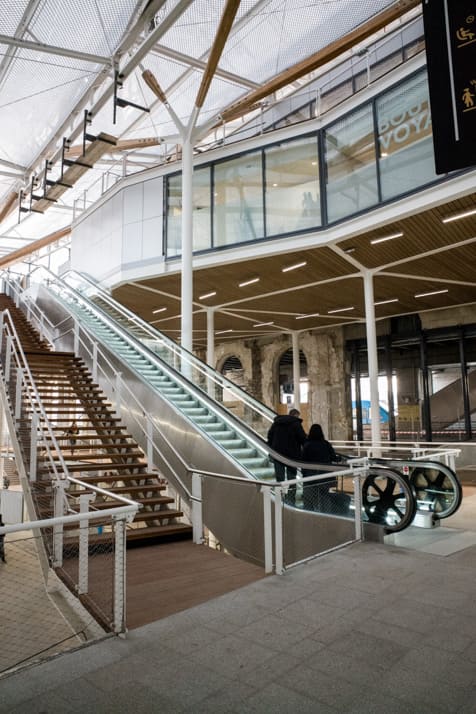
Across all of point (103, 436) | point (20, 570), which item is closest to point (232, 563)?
point (103, 436)

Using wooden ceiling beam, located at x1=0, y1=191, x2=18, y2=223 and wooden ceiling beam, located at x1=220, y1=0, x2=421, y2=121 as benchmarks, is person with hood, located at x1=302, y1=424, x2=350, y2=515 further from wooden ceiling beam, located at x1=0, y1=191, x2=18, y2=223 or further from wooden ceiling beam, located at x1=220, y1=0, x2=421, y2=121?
wooden ceiling beam, located at x1=0, y1=191, x2=18, y2=223

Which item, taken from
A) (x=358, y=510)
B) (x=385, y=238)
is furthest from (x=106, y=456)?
(x=385, y=238)

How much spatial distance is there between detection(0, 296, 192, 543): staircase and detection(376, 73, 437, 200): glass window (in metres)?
7.61

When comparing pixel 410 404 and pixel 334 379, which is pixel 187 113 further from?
pixel 410 404

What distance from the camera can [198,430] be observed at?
8188 millimetres

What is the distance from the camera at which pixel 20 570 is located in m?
9.93

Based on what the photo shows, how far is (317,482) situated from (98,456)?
3710mm

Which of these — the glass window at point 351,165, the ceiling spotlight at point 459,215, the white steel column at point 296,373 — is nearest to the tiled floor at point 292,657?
the ceiling spotlight at point 459,215

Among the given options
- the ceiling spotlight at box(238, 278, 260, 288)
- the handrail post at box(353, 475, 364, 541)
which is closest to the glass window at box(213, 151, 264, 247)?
the ceiling spotlight at box(238, 278, 260, 288)

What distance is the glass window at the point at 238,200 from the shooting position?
13.5 metres

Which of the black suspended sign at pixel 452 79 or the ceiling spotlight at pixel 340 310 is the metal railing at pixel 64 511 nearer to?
the black suspended sign at pixel 452 79

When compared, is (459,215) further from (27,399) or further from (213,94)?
(213,94)

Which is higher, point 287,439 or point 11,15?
point 11,15

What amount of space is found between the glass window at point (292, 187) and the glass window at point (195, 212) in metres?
2.06
